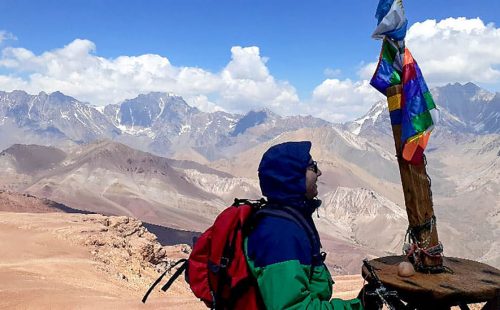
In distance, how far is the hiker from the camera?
237 centimetres

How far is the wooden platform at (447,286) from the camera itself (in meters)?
3.18

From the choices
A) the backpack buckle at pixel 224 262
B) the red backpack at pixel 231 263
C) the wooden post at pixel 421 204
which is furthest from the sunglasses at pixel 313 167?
the wooden post at pixel 421 204

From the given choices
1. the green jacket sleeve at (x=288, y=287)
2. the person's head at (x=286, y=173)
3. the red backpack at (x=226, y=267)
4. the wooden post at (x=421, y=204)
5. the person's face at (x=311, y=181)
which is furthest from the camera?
the wooden post at (x=421, y=204)

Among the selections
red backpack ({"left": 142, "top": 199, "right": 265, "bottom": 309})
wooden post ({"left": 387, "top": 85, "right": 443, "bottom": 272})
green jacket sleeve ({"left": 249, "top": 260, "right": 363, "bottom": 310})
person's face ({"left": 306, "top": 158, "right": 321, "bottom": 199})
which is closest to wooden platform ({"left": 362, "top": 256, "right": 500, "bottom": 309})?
wooden post ({"left": 387, "top": 85, "right": 443, "bottom": 272})

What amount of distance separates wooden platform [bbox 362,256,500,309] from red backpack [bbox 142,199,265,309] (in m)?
1.17

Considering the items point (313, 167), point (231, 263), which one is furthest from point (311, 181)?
point (231, 263)

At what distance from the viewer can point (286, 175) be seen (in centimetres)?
268

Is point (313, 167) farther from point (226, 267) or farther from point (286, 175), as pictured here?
point (226, 267)

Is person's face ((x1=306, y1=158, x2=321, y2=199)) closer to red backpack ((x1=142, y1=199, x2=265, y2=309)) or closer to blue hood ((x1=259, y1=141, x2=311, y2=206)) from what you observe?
blue hood ((x1=259, y1=141, x2=311, y2=206))

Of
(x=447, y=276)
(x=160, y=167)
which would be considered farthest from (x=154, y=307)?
(x=160, y=167)

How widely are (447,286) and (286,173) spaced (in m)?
1.56

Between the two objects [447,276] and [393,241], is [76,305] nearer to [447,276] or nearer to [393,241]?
[447,276]

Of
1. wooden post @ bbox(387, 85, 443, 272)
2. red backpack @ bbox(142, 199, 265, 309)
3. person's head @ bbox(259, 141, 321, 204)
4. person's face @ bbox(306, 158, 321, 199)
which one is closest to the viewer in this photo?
red backpack @ bbox(142, 199, 265, 309)

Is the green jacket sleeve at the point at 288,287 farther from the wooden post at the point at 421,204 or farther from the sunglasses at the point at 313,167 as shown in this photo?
the wooden post at the point at 421,204
